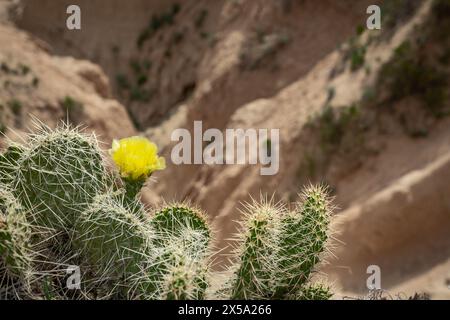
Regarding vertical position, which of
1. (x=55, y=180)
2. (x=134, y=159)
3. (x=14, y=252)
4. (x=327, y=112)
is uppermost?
(x=327, y=112)

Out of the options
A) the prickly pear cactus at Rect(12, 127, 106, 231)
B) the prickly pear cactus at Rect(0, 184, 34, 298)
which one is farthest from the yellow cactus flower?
the prickly pear cactus at Rect(0, 184, 34, 298)

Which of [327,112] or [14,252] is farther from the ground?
[327,112]

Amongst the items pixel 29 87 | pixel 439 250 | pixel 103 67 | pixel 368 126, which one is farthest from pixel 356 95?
pixel 103 67

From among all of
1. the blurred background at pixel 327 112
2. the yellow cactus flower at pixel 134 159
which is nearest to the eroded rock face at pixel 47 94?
the blurred background at pixel 327 112

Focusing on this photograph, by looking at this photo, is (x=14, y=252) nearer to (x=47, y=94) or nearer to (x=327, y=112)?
(x=327, y=112)

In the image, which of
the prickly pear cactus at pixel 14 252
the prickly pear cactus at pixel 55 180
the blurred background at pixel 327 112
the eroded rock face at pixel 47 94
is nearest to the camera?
the prickly pear cactus at pixel 14 252

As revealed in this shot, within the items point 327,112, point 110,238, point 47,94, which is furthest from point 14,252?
point 47,94

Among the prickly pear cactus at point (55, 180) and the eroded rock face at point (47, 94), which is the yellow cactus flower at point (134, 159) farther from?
the eroded rock face at point (47, 94)
